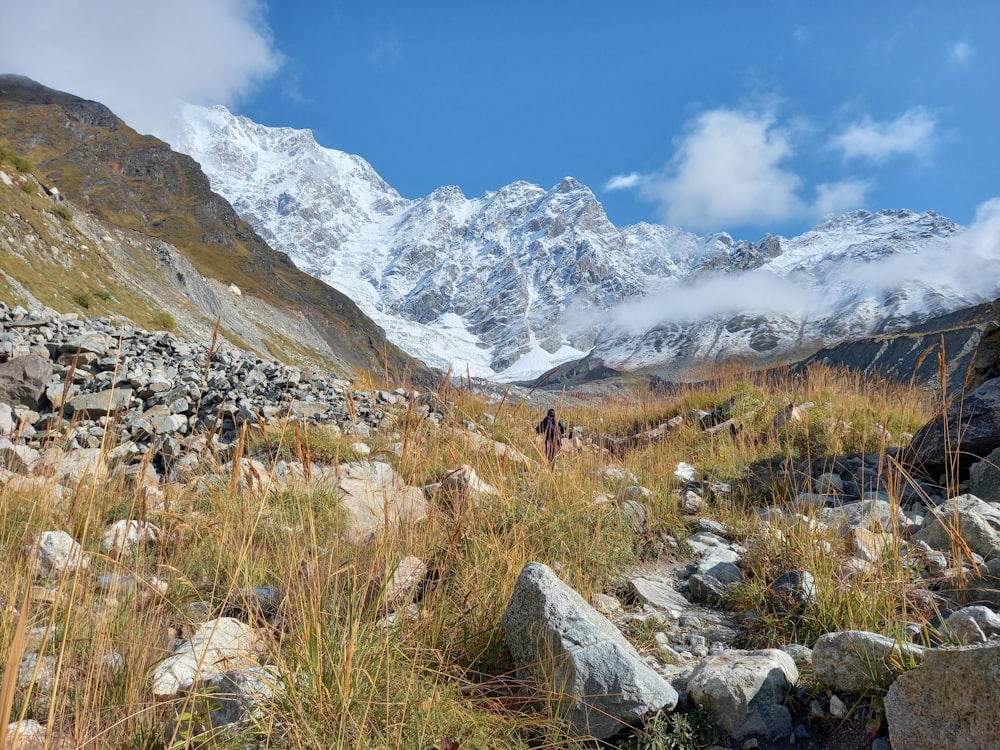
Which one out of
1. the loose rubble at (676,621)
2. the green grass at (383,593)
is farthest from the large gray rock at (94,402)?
the green grass at (383,593)

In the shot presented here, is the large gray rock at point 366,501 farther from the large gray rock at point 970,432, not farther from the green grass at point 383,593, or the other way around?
the large gray rock at point 970,432

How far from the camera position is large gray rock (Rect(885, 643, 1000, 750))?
1602 millimetres

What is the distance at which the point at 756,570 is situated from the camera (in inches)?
129

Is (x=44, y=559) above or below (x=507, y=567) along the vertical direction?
below

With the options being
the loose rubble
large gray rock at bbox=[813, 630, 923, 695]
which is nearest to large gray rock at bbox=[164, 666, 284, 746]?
the loose rubble

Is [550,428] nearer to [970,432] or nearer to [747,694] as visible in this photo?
[970,432]

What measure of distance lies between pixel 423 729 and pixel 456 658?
22.5 inches

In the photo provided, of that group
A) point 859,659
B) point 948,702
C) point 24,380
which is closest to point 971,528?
point 859,659

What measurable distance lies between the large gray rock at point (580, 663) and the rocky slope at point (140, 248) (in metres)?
1.27

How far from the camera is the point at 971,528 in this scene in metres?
3.30

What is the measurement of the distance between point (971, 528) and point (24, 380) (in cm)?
971

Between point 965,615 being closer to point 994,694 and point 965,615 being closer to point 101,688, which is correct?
point 994,694

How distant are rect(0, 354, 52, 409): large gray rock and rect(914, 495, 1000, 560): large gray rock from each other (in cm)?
940

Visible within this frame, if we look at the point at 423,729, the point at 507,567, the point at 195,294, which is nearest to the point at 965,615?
the point at 507,567
